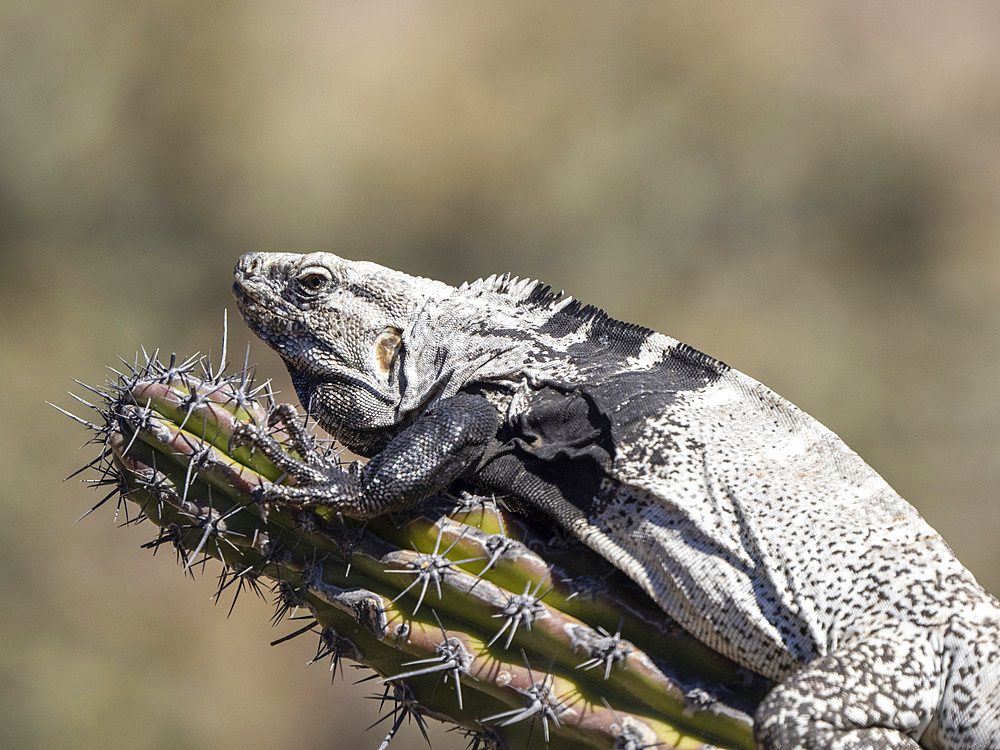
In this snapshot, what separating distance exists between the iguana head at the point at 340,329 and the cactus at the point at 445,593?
9.9 inches

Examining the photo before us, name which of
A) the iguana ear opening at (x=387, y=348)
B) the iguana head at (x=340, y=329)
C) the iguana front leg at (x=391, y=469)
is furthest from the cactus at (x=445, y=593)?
the iguana ear opening at (x=387, y=348)

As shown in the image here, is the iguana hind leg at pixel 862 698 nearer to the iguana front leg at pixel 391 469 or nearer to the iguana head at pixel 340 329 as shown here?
the iguana front leg at pixel 391 469

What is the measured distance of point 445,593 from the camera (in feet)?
6.79

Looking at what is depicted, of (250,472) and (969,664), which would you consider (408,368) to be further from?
(969,664)

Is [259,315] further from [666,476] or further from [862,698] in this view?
[862,698]

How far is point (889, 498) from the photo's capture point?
215 cm

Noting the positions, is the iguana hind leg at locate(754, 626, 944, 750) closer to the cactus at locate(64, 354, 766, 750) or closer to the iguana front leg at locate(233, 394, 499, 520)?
the cactus at locate(64, 354, 766, 750)

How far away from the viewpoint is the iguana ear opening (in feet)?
8.49

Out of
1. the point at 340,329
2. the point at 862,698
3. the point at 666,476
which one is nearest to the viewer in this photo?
the point at 862,698

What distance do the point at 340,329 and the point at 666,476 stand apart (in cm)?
111

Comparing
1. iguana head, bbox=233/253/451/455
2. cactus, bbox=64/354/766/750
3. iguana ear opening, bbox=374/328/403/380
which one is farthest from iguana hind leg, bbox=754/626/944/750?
iguana ear opening, bbox=374/328/403/380

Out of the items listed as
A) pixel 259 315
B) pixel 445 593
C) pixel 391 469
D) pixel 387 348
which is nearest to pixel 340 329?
pixel 387 348

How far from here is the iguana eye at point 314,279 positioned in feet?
8.57

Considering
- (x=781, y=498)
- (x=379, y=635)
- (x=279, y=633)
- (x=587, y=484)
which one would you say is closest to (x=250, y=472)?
(x=379, y=635)
